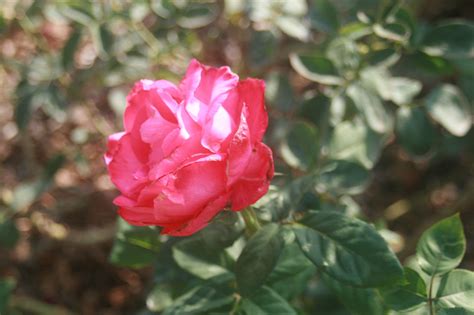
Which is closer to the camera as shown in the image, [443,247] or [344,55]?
[443,247]

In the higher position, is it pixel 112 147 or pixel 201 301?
pixel 112 147

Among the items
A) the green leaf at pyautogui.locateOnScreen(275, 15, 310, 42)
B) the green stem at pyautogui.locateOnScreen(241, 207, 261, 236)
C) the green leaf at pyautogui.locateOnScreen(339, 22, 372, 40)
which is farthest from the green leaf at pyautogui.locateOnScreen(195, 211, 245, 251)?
the green leaf at pyautogui.locateOnScreen(275, 15, 310, 42)

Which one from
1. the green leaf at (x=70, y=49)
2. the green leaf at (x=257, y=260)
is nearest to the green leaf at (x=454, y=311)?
the green leaf at (x=257, y=260)

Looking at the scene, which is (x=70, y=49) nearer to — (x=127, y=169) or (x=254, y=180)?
(x=127, y=169)

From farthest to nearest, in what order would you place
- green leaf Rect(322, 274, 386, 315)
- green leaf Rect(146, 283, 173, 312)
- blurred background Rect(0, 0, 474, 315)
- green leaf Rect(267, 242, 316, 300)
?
1. blurred background Rect(0, 0, 474, 315)
2. green leaf Rect(146, 283, 173, 312)
3. green leaf Rect(267, 242, 316, 300)
4. green leaf Rect(322, 274, 386, 315)

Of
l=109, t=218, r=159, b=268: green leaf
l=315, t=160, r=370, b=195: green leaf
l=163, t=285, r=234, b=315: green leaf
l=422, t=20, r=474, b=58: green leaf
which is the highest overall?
l=422, t=20, r=474, b=58: green leaf

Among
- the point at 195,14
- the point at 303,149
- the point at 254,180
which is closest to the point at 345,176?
the point at 303,149

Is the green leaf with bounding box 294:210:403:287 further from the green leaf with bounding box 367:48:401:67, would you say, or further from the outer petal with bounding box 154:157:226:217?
the green leaf with bounding box 367:48:401:67

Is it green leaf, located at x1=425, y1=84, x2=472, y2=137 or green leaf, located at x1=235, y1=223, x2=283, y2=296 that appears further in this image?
green leaf, located at x1=425, y1=84, x2=472, y2=137
